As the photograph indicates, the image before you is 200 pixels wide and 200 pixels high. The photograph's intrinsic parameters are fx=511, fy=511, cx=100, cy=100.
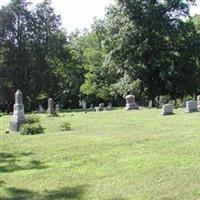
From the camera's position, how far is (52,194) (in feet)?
28.0

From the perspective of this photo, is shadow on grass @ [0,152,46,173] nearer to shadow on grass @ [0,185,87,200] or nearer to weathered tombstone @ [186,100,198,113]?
shadow on grass @ [0,185,87,200]

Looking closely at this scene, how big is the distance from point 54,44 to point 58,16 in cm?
360

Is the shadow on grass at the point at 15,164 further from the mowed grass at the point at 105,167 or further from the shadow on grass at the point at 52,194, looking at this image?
the shadow on grass at the point at 52,194

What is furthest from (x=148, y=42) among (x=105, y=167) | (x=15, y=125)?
(x=105, y=167)

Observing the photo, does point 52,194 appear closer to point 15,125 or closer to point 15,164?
point 15,164

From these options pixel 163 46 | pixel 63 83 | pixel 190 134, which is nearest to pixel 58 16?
pixel 63 83

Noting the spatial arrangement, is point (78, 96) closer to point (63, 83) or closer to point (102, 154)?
point (63, 83)

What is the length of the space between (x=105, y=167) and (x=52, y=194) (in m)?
1.93

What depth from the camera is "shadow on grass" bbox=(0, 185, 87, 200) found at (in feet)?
27.4

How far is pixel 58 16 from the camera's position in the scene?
6212cm

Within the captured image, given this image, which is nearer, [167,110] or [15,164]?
[15,164]

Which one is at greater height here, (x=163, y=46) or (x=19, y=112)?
(x=163, y=46)

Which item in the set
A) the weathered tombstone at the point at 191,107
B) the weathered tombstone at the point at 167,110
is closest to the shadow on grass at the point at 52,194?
the weathered tombstone at the point at 167,110

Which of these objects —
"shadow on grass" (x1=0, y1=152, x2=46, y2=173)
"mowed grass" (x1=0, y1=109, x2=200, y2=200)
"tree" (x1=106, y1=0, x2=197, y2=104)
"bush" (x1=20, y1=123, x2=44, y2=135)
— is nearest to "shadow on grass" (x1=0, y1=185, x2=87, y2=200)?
"mowed grass" (x1=0, y1=109, x2=200, y2=200)
